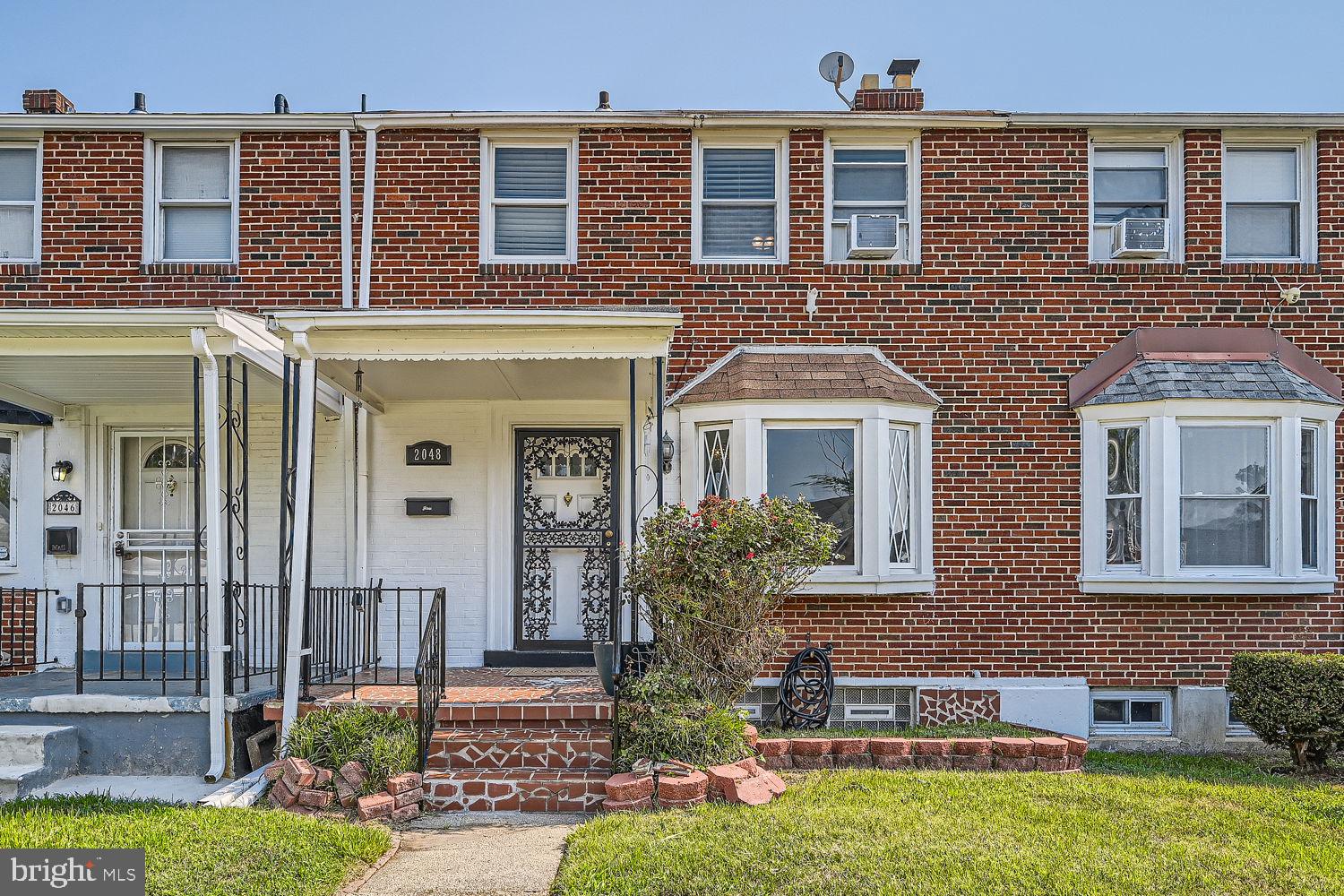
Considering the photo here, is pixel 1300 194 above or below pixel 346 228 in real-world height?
above

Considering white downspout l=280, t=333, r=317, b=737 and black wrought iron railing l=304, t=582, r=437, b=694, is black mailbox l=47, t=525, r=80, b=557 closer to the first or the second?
black wrought iron railing l=304, t=582, r=437, b=694

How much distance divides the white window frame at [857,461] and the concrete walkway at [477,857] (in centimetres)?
323

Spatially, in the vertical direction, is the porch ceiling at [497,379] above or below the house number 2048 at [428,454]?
above

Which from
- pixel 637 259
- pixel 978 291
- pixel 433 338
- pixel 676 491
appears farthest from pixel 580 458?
pixel 978 291

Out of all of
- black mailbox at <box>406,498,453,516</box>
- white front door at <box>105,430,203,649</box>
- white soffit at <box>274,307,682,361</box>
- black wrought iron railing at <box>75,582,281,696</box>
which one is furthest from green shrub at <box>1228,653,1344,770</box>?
white front door at <box>105,430,203,649</box>

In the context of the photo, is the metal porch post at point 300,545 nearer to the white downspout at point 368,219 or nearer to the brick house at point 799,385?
the brick house at point 799,385

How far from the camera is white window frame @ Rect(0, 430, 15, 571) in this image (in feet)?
30.0

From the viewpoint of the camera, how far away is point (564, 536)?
9172 millimetres

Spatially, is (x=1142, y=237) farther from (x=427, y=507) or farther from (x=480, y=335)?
(x=427, y=507)

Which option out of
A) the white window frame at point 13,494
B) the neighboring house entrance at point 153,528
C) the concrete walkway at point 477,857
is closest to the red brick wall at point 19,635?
the white window frame at point 13,494

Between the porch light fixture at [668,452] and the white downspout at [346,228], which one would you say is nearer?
the porch light fixture at [668,452]

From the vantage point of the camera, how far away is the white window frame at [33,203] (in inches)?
351

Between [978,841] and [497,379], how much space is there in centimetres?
511
